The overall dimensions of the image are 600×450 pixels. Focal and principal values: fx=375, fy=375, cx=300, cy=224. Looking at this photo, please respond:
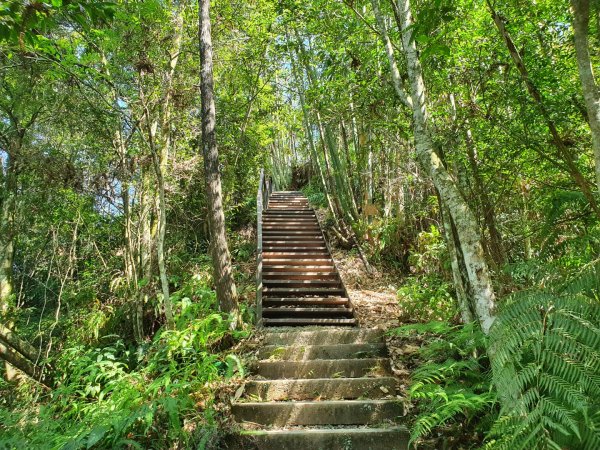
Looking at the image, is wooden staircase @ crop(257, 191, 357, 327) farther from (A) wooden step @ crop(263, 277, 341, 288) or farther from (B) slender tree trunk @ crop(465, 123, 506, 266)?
(B) slender tree trunk @ crop(465, 123, 506, 266)

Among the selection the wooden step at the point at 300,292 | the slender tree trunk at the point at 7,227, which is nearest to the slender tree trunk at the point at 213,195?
the wooden step at the point at 300,292

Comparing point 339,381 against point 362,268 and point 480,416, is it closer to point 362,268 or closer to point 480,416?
point 480,416

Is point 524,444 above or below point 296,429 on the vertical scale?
above

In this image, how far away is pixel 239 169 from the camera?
1177 centimetres

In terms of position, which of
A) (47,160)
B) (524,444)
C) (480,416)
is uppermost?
(47,160)

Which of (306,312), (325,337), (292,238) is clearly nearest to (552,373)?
(325,337)

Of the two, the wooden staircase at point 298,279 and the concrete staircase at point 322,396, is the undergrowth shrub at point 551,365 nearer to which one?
the concrete staircase at point 322,396

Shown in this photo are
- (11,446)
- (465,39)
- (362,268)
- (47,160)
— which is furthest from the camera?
(362,268)

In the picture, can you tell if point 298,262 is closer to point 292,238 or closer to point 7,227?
point 292,238

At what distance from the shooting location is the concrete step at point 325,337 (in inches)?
199

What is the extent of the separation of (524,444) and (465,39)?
16.3ft

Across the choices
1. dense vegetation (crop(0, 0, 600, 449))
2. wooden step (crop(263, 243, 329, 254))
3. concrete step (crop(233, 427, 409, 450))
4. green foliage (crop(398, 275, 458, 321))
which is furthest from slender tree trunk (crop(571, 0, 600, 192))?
wooden step (crop(263, 243, 329, 254))

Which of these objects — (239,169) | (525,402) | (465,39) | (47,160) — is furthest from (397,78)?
(239,169)

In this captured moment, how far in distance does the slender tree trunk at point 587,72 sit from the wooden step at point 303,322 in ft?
14.3
